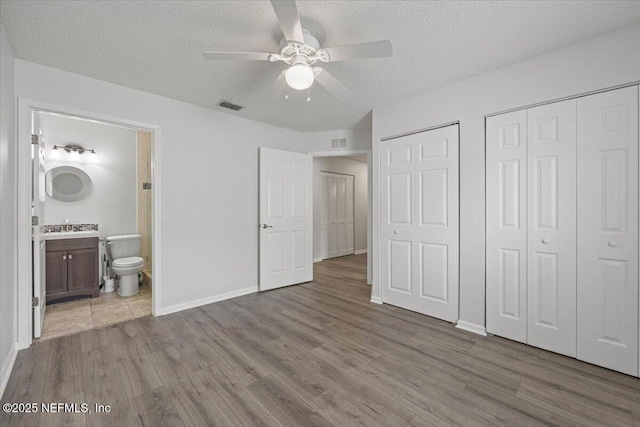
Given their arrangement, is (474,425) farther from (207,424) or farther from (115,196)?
(115,196)

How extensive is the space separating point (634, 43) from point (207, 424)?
12.0 feet

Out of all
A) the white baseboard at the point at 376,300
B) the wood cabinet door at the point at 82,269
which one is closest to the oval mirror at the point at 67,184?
the wood cabinet door at the point at 82,269

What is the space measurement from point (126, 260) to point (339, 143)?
11.6ft

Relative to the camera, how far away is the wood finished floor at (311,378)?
154 centimetres

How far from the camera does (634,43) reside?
1867mm

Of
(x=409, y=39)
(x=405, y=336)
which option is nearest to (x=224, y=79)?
(x=409, y=39)

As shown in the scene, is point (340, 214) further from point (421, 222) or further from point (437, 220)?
point (437, 220)

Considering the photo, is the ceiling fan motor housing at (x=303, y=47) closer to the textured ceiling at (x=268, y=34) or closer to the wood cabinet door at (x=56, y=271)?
the textured ceiling at (x=268, y=34)

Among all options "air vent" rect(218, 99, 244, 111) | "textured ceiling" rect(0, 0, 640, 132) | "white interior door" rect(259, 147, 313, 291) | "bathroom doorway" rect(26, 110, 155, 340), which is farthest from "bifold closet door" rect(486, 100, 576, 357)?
"bathroom doorway" rect(26, 110, 155, 340)

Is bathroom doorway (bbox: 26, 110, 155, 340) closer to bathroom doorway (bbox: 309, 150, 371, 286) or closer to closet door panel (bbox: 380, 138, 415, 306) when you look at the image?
closet door panel (bbox: 380, 138, 415, 306)

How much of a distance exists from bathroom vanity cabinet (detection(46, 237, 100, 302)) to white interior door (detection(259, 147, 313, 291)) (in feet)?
7.19

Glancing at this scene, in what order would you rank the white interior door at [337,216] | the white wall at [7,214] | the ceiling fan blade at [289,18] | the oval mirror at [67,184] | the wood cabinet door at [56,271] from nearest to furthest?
the ceiling fan blade at [289,18], the white wall at [7,214], the wood cabinet door at [56,271], the oval mirror at [67,184], the white interior door at [337,216]

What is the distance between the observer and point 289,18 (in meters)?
1.44

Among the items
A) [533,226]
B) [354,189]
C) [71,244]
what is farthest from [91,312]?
[354,189]
